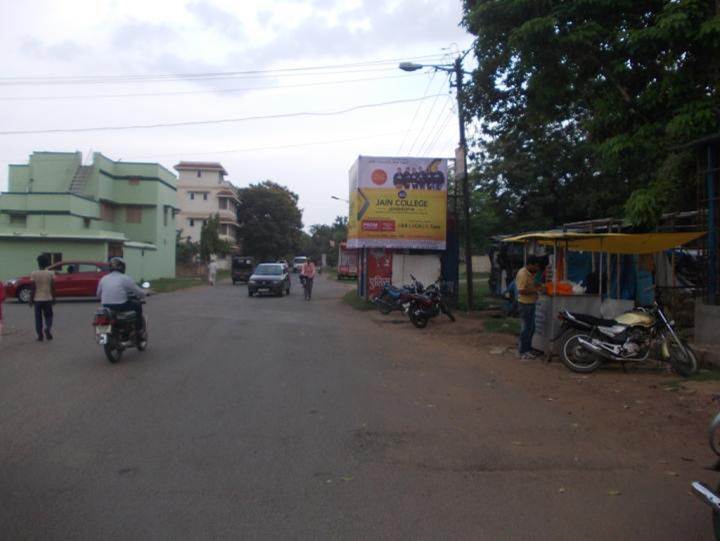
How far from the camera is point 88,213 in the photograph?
128 feet

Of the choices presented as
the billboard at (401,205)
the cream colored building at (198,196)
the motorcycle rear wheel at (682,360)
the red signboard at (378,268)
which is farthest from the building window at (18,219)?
the motorcycle rear wheel at (682,360)

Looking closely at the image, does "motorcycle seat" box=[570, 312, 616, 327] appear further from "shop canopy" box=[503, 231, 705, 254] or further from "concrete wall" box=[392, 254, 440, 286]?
"concrete wall" box=[392, 254, 440, 286]

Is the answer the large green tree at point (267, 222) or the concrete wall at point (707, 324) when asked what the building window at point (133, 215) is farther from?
the concrete wall at point (707, 324)

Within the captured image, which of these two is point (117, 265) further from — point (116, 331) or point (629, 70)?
point (629, 70)

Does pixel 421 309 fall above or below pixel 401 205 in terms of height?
below

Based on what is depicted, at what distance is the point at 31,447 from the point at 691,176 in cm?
1146

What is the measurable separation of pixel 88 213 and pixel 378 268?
21.9 metres

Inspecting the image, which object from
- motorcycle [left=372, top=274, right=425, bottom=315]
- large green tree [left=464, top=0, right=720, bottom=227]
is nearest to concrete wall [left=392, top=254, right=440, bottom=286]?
motorcycle [left=372, top=274, right=425, bottom=315]

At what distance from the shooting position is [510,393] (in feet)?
28.9

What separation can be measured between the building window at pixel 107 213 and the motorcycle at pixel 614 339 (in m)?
37.3

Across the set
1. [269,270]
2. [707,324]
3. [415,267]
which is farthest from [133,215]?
[707,324]

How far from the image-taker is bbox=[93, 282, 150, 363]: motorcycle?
10.4 metres

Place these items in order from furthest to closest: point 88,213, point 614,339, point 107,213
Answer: point 107,213, point 88,213, point 614,339

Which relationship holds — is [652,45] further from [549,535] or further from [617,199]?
[617,199]
